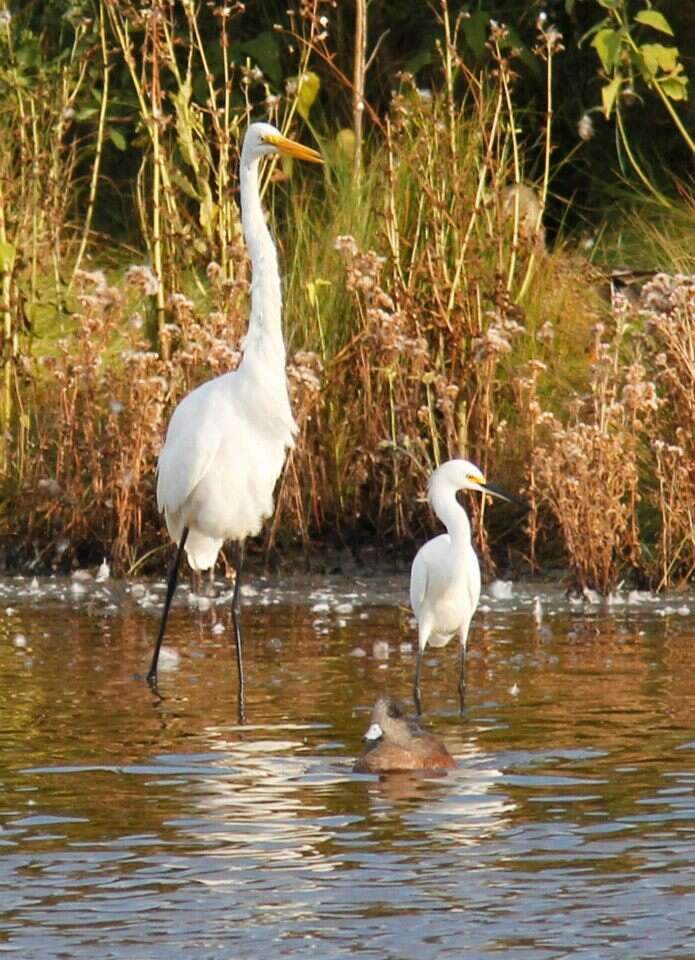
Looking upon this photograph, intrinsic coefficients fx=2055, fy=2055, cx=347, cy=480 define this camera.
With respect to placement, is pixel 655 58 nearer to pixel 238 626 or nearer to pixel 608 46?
pixel 608 46

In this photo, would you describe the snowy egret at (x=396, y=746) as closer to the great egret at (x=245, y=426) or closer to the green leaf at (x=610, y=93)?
the great egret at (x=245, y=426)

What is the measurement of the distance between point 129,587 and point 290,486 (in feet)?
3.08

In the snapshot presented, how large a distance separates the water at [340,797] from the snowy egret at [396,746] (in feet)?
0.23

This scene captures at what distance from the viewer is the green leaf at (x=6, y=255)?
35.4 ft

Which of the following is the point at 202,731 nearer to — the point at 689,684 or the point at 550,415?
the point at 689,684

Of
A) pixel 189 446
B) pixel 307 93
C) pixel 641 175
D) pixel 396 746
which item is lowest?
pixel 396 746

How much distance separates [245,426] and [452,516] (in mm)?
964

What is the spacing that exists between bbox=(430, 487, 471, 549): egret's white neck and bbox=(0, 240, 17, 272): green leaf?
3780 mm

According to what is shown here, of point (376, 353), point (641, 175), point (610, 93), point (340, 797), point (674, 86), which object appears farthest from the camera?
point (641, 175)

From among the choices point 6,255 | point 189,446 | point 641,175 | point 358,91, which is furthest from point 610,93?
point 189,446

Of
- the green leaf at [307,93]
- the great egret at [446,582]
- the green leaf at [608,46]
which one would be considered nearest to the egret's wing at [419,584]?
the great egret at [446,582]

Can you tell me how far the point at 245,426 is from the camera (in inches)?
322

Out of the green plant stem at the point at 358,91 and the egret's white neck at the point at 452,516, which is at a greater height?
the green plant stem at the point at 358,91

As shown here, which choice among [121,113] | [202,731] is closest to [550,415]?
[202,731]
